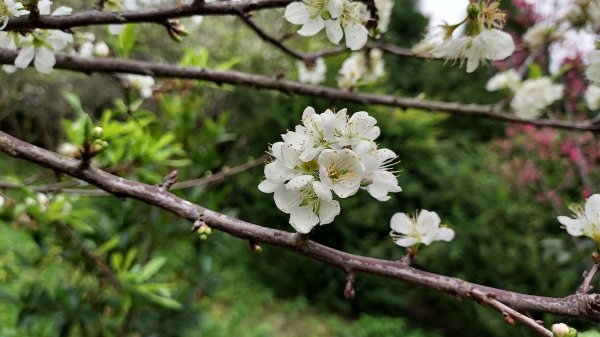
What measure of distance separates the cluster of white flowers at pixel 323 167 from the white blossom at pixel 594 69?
0.51m

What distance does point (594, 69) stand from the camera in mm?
912

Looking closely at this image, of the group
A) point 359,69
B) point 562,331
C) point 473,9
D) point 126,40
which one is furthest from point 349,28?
point 359,69

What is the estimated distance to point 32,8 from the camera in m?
0.82

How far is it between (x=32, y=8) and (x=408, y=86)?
327 inches

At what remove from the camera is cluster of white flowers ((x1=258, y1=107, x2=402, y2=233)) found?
0.65 m

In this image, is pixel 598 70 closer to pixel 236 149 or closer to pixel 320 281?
pixel 320 281

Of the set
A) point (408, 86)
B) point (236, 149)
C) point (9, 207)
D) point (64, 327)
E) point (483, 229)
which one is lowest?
point (408, 86)

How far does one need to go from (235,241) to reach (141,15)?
13.9ft

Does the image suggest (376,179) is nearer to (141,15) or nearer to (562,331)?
(562,331)

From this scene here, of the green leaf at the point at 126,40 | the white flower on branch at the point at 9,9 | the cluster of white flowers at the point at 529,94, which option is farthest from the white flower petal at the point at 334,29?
the cluster of white flowers at the point at 529,94

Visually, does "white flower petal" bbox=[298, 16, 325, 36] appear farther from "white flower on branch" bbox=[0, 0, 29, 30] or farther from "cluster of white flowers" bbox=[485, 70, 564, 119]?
"cluster of white flowers" bbox=[485, 70, 564, 119]

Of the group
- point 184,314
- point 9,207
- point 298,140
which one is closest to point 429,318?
point 184,314

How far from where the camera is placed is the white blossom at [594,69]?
2.97ft

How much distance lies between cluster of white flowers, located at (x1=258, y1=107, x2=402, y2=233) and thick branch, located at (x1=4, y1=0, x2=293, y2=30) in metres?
0.30
